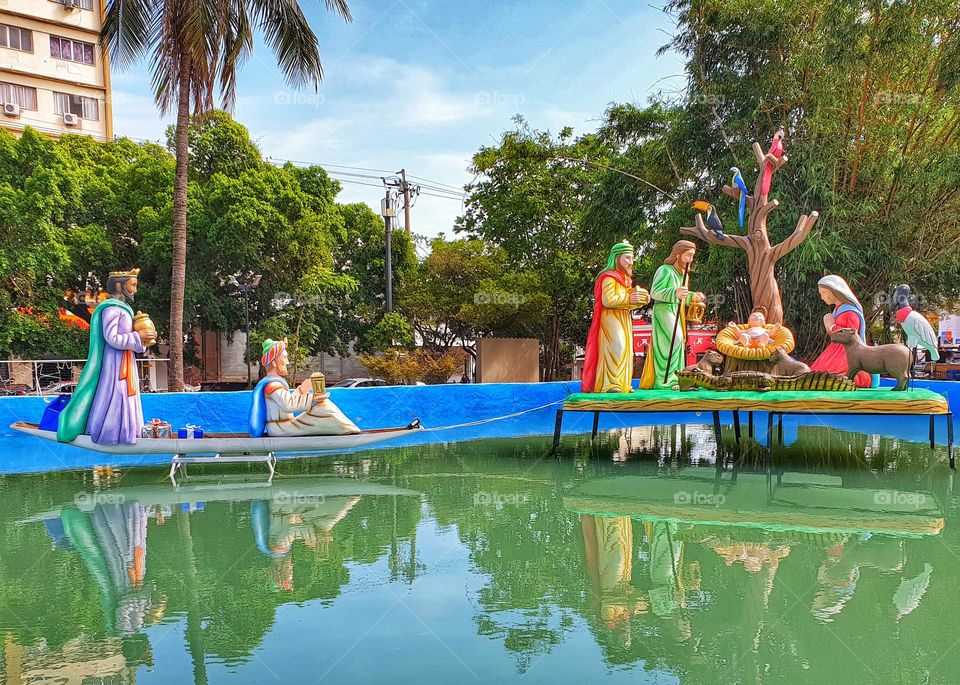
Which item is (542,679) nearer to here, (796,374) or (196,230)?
(796,374)

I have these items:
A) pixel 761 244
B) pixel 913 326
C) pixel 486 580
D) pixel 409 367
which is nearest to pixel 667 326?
pixel 761 244

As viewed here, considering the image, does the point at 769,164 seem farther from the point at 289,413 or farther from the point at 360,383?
the point at 360,383

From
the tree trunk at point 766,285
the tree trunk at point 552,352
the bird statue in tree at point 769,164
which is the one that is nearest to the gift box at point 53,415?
the tree trunk at point 766,285

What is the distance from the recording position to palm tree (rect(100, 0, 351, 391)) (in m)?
13.5

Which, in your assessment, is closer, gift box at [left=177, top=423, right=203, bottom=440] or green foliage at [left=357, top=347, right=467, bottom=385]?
gift box at [left=177, top=423, right=203, bottom=440]

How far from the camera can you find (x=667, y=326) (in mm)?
10266

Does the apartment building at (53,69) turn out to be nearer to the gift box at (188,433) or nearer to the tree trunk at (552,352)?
the tree trunk at (552,352)

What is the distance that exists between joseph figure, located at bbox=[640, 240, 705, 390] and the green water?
6.55 ft

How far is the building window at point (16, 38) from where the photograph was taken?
31.8 metres

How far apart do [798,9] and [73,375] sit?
836 inches

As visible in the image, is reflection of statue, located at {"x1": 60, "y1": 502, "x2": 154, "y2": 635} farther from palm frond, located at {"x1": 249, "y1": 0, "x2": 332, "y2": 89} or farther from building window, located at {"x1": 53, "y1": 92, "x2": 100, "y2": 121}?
building window, located at {"x1": 53, "y1": 92, "x2": 100, "y2": 121}

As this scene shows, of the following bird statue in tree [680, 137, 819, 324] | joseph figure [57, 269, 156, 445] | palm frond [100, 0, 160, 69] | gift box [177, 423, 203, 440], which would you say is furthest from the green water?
palm frond [100, 0, 160, 69]

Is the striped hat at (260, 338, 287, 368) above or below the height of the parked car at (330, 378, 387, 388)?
above

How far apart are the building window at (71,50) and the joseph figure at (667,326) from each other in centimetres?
3359
